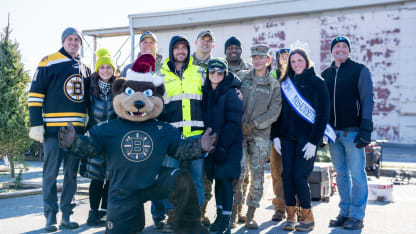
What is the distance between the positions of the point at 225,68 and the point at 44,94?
2.09m

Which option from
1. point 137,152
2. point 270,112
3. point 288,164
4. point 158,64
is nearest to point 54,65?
point 158,64

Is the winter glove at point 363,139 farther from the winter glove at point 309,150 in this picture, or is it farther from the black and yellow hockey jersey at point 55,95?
the black and yellow hockey jersey at point 55,95

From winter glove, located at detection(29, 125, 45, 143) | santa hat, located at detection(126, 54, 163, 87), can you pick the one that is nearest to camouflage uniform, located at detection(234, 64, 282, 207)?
santa hat, located at detection(126, 54, 163, 87)

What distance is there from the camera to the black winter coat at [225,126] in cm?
439

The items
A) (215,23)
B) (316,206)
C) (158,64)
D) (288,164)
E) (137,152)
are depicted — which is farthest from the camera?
(215,23)

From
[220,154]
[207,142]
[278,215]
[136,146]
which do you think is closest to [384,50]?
[278,215]

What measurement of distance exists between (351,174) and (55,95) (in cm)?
366

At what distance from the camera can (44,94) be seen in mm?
4625

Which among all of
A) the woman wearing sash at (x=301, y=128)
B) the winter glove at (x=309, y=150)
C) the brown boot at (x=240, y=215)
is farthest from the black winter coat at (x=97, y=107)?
the winter glove at (x=309, y=150)

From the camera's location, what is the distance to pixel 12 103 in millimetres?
8297

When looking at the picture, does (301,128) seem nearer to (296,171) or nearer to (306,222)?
(296,171)

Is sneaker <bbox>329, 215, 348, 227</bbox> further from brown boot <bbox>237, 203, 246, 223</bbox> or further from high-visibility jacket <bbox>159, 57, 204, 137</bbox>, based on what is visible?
high-visibility jacket <bbox>159, 57, 204, 137</bbox>

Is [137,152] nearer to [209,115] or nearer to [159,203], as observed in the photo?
[209,115]

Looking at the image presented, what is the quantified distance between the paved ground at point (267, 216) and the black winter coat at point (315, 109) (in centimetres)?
116
